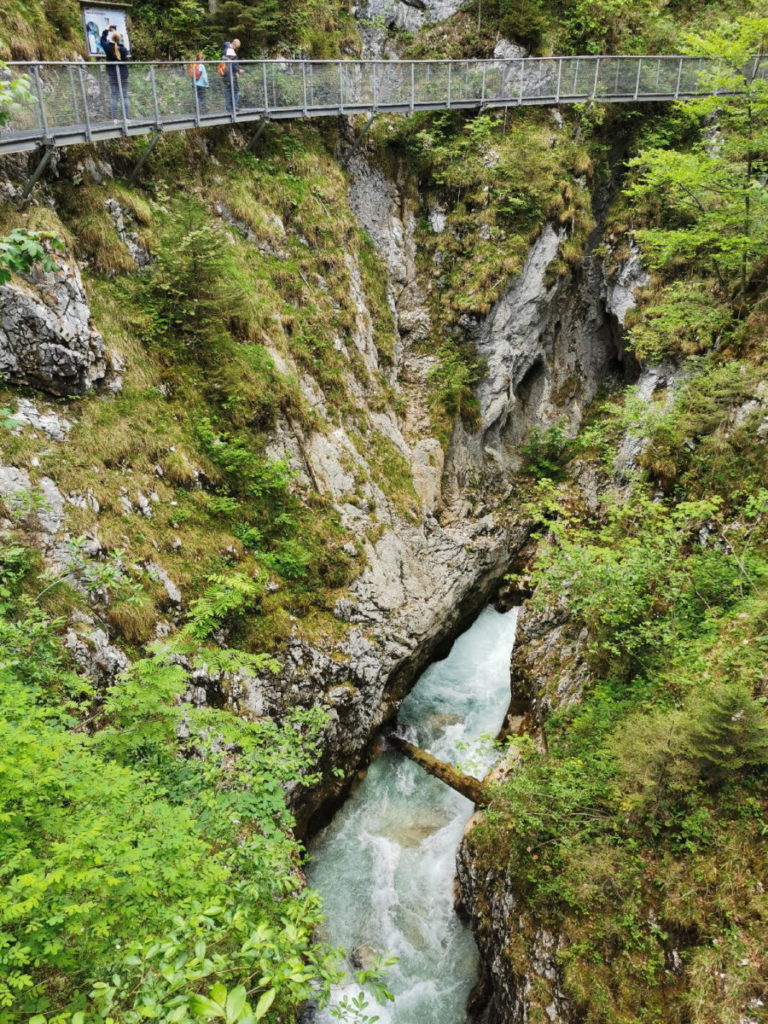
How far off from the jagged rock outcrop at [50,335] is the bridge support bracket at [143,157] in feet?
11.7

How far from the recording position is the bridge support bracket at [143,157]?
472 inches

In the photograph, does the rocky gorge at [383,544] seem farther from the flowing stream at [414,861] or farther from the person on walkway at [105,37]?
the person on walkway at [105,37]

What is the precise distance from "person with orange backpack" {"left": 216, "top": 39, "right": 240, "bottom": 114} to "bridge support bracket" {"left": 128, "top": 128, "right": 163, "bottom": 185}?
229 centimetres

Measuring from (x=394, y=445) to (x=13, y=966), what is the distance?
1337 cm

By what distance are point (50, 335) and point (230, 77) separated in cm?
875

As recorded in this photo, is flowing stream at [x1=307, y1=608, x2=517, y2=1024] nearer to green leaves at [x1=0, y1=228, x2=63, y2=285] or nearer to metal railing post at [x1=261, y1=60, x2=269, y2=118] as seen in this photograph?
green leaves at [x1=0, y1=228, x2=63, y2=285]

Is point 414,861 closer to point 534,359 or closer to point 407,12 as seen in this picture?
point 534,359

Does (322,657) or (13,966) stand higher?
(13,966)

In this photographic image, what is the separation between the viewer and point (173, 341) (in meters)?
11.6

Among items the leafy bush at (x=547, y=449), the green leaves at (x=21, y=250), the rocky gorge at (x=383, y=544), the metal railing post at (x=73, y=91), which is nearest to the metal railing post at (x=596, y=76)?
the rocky gorge at (x=383, y=544)

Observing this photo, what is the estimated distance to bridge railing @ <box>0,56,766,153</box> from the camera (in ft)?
32.5

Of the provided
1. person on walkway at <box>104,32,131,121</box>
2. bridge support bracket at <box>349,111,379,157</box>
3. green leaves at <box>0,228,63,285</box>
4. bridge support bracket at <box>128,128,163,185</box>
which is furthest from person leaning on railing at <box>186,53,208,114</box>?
green leaves at <box>0,228,63,285</box>

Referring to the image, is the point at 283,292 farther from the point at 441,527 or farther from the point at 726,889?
the point at 726,889

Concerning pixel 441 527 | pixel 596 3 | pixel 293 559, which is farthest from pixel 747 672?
pixel 596 3
